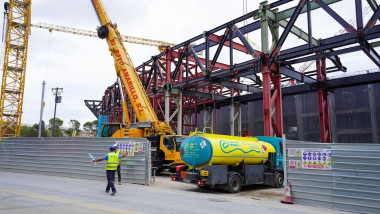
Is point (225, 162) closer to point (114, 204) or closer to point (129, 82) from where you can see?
point (114, 204)

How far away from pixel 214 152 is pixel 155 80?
1860 centimetres

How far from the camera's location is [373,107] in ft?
86.4

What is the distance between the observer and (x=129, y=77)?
2127 cm

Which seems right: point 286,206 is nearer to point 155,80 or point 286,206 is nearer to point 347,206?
point 347,206

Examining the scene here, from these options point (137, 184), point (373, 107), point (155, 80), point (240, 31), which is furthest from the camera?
point (155, 80)

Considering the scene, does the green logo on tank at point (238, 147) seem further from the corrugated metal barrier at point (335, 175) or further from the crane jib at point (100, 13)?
the crane jib at point (100, 13)

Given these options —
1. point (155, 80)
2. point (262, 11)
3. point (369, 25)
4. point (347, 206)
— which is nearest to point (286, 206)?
point (347, 206)

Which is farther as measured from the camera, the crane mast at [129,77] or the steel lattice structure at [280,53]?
the crane mast at [129,77]

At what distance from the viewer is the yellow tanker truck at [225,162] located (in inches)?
439

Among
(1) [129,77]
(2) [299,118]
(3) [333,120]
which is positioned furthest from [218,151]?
(2) [299,118]

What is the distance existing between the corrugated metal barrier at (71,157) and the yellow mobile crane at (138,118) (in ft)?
12.7

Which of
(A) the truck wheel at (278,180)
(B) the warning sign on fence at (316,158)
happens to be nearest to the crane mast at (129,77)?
(A) the truck wheel at (278,180)

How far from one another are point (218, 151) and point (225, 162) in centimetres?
78

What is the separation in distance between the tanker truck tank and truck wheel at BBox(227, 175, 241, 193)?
58 cm
